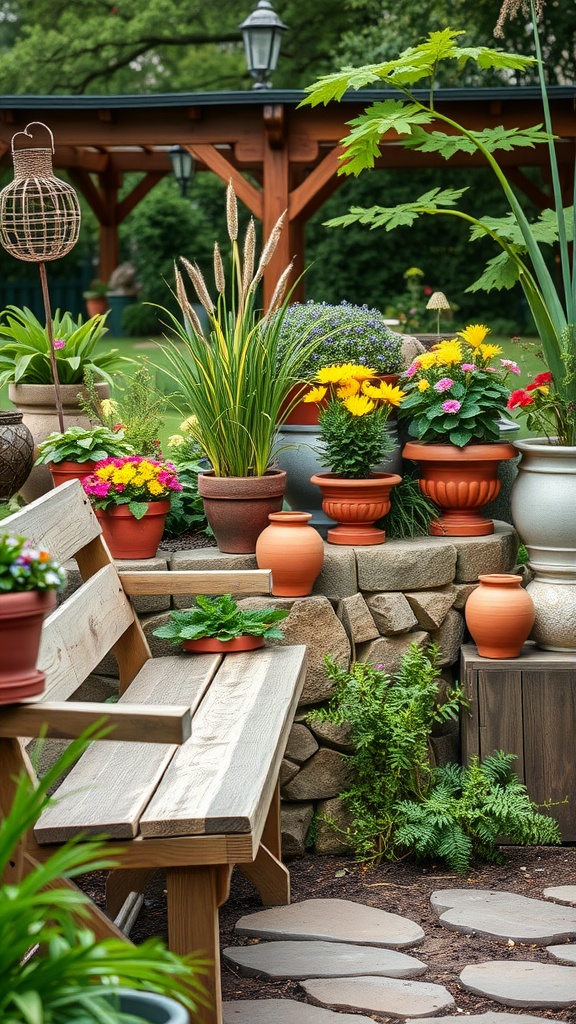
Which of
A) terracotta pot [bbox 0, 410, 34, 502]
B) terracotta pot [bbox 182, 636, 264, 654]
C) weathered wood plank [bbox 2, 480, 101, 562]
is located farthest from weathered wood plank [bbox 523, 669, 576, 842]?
terracotta pot [bbox 0, 410, 34, 502]

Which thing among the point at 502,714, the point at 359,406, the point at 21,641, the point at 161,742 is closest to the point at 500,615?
the point at 502,714

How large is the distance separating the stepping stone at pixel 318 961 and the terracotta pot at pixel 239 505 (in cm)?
118

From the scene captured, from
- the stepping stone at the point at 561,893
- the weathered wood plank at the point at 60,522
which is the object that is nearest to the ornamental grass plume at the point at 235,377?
the weathered wood plank at the point at 60,522

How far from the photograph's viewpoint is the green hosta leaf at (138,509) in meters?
3.30

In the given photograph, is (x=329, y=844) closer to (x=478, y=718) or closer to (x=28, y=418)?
(x=478, y=718)

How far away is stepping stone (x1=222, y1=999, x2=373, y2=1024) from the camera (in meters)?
2.39

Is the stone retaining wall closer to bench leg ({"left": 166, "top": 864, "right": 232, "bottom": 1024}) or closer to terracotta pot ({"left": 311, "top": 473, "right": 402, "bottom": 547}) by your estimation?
terracotta pot ({"left": 311, "top": 473, "right": 402, "bottom": 547})

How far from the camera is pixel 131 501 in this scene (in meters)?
3.33

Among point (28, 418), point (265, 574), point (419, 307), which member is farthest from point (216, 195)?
point (265, 574)

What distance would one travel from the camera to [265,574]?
9.82 feet

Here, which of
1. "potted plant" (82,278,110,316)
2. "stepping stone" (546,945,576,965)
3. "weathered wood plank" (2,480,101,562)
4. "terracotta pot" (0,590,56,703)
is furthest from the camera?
"potted plant" (82,278,110,316)

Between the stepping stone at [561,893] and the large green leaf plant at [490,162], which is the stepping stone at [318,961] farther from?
the large green leaf plant at [490,162]

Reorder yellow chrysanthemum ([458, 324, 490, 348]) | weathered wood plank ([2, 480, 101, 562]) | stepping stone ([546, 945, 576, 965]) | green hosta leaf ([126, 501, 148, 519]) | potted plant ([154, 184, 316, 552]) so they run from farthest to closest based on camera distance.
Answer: yellow chrysanthemum ([458, 324, 490, 348])
potted plant ([154, 184, 316, 552])
green hosta leaf ([126, 501, 148, 519])
stepping stone ([546, 945, 576, 965])
weathered wood plank ([2, 480, 101, 562])

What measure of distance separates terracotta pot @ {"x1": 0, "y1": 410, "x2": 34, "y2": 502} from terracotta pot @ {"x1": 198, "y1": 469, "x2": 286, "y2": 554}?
22.8 inches
